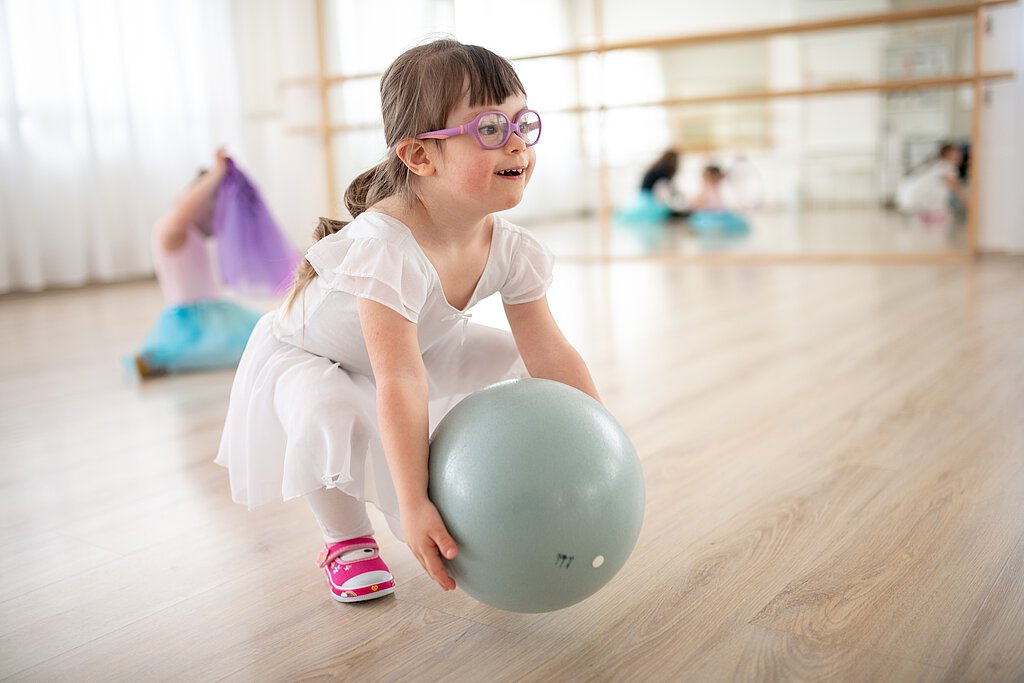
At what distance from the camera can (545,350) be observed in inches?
48.2

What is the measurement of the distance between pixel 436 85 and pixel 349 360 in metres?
0.38

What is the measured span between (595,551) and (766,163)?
624cm

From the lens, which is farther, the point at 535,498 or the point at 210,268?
the point at 210,268

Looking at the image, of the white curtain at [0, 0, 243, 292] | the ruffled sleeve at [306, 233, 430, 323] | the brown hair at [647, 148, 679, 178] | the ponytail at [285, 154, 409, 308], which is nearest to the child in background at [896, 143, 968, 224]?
the brown hair at [647, 148, 679, 178]

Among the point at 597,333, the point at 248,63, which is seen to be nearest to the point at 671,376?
the point at 597,333

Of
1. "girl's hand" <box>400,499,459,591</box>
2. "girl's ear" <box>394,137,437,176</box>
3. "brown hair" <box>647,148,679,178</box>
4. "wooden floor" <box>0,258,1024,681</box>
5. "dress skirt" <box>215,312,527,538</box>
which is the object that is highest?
"girl's ear" <box>394,137,437,176</box>

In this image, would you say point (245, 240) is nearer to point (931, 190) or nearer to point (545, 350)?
point (545, 350)

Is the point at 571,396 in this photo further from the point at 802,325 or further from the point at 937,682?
the point at 802,325

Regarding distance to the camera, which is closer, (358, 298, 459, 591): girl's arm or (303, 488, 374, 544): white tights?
(358, 298, 459, 591): girl's arm

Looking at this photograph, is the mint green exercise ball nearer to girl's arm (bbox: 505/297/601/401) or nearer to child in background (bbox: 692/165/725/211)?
girl's arm (bbox: 505/297/601/401)

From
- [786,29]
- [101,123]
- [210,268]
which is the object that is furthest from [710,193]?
[210,268]

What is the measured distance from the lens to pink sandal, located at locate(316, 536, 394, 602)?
114 centimetres

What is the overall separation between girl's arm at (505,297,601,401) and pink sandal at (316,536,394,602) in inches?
12.1

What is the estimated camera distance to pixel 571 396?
3.32ft
